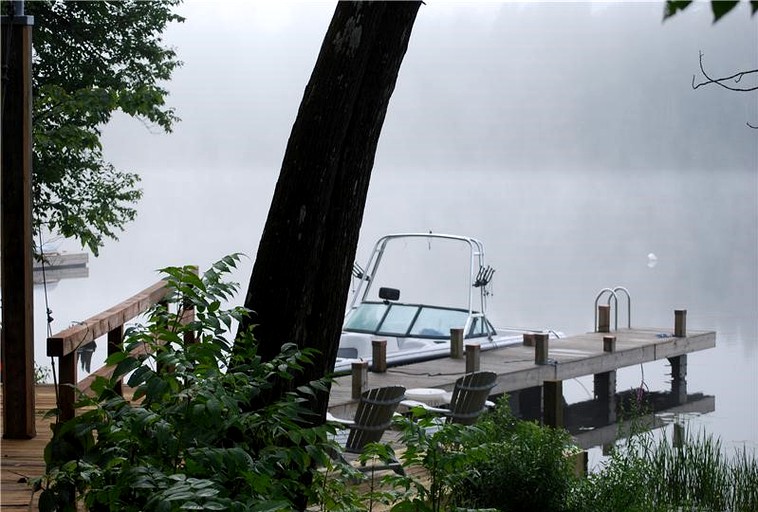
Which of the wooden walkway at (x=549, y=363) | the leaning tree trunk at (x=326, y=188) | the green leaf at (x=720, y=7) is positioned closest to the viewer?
the green leaf at (x=720, y=7)

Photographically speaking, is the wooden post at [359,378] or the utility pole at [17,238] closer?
the utility pole at [17,238]

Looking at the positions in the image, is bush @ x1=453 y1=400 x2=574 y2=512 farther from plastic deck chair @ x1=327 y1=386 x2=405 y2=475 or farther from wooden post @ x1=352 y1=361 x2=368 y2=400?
wooden post @ x1=352 y1=361 x2=368 y2=400

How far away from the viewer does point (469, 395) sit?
9.69 m

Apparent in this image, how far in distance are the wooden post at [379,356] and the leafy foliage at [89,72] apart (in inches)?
125

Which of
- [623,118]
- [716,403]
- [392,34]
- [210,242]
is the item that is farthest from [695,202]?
[392,34]

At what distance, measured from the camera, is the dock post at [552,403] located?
8.47m

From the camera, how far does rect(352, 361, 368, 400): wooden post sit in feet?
37.1

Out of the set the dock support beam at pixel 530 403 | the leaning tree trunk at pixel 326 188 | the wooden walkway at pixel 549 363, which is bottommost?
the dock support beam at pixel 530 403

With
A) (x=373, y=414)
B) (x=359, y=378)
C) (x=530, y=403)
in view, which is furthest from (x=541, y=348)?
(x=373, y=414)

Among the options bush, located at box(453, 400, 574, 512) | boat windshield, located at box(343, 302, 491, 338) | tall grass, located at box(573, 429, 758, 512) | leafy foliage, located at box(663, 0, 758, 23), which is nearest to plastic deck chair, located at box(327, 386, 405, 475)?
tall grass, located at box(573, 429, 758, 512)

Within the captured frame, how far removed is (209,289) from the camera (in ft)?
9.75

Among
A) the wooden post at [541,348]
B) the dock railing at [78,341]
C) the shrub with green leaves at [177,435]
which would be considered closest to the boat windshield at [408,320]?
the wooden post at [541,348]

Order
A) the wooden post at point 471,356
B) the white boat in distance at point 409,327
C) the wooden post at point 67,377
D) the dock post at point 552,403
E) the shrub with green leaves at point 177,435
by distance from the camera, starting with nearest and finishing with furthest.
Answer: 1. the shrub with green leaves at point 177,435
2. the wooden post at point 67,377
3. the dock post at point 552,403
4. the wooden post at point 471,356
5. the white boat in distance at point 409,327

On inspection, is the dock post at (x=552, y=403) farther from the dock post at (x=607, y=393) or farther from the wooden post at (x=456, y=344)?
the dock post at (x=607, y=393)
